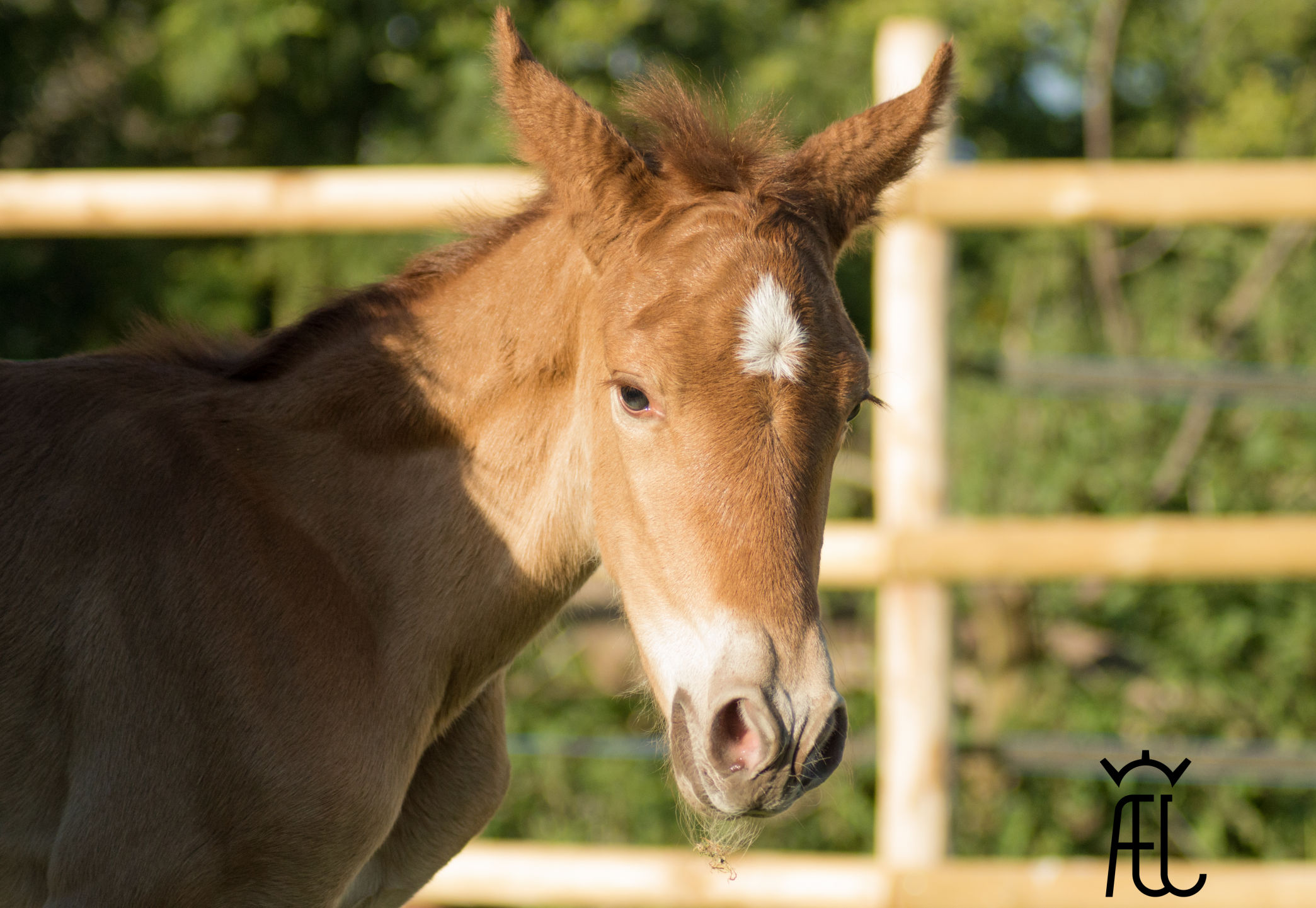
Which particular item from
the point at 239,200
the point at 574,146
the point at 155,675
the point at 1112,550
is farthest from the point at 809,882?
the point at 239,200

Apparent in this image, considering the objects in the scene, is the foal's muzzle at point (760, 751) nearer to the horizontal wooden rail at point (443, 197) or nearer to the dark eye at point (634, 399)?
the dark eye at point (634, 399)

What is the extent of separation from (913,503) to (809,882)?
100 centimetres

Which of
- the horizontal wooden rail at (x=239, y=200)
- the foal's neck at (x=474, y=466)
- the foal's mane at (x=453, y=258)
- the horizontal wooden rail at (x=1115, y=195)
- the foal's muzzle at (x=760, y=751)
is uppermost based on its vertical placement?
the horizontal wooden rail at (x=1115, y=195)

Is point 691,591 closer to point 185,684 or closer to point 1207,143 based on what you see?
point 185,684

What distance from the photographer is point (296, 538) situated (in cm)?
180

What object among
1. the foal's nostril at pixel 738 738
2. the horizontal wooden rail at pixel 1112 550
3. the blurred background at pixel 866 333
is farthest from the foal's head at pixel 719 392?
the blurred background at pixel 866 333

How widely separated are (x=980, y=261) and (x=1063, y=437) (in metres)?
3.08

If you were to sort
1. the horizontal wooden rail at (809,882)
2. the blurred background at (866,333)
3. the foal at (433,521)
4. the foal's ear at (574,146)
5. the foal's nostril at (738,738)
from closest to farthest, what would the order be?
the foal's nostril at (738,738) → the foal at (433,521) → the foal's ear at (574,146) → the horizontal wooden rail at (809,882) → the blurred background at (866,333)

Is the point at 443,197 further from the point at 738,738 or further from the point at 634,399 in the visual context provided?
the point at 738,738

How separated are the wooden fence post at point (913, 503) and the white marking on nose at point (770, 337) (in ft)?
5.10

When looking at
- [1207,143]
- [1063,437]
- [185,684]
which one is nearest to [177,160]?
[1063,437]

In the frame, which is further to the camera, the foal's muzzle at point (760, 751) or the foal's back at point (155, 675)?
the foal's back at point (155, 675)

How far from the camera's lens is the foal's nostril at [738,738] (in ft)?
4.82

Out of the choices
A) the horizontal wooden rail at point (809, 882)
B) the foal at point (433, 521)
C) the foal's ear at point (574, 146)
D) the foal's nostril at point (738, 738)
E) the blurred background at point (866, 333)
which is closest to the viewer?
the foal's nostril at point (738, 738)
